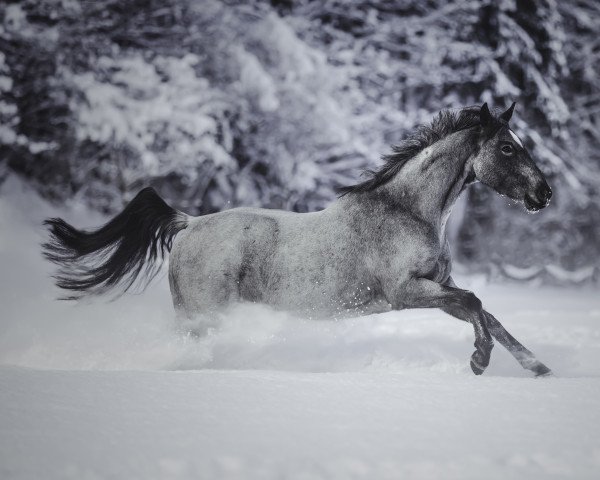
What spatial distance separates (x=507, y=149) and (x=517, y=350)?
1.38 m

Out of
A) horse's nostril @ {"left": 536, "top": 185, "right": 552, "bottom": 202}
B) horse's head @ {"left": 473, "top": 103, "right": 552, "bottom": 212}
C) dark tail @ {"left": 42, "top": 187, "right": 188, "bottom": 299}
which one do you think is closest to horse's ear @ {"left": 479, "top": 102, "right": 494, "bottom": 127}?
horse's head @ {"left": 473, "top": 103, "right": 552, "bottom": 212}

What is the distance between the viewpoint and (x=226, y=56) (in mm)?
13047

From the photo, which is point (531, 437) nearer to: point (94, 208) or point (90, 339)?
point (90, 339)

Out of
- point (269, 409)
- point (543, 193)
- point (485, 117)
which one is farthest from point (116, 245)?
point (543, 193)

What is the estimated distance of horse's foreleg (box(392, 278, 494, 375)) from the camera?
4199mm

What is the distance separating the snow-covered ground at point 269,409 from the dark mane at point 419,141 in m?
1.18

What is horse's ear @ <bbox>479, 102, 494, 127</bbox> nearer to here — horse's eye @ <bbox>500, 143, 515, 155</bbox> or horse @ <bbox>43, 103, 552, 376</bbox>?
horse @ <bbox>43, 103, 552, 376</bbox>

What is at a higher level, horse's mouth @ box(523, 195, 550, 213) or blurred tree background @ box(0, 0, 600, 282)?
horse's mouth @ box(523, 195, 550, 213)

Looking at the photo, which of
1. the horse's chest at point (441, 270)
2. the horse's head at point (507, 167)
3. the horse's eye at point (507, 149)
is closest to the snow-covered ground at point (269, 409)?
the horse's chest at point (441, 270)

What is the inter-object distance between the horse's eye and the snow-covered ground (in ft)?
5.03

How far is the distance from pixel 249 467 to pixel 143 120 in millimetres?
10472

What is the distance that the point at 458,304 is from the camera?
427 cm

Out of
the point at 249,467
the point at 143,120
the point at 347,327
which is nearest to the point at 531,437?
the point at 249,467

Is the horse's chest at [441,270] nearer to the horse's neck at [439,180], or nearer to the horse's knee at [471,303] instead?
the horse's neck at [439,180]
